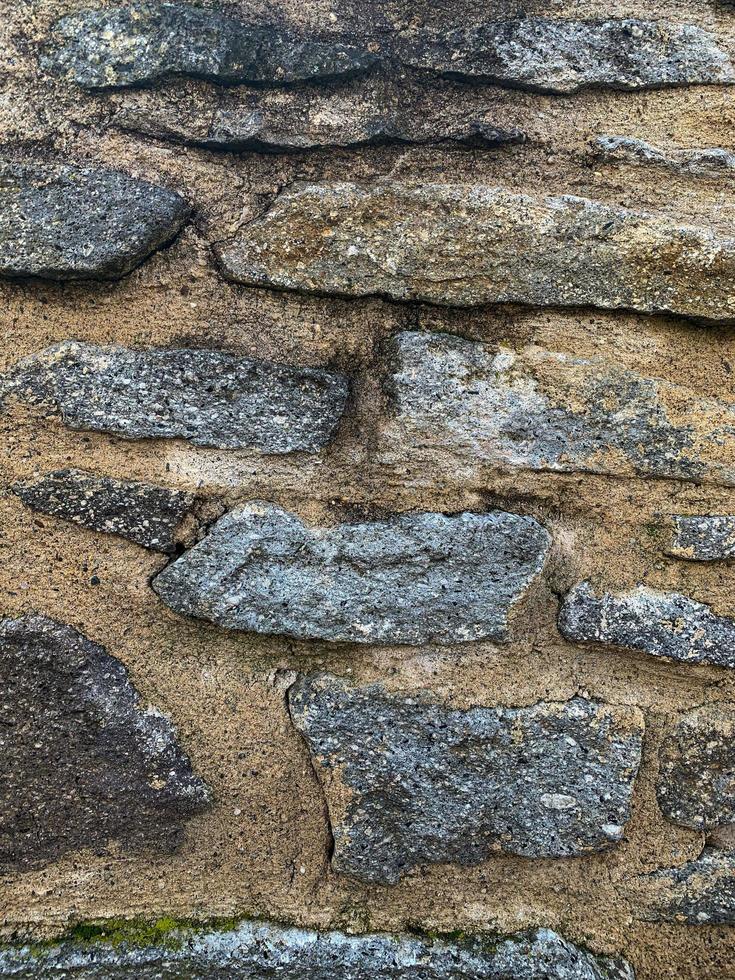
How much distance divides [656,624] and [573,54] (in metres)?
0.68

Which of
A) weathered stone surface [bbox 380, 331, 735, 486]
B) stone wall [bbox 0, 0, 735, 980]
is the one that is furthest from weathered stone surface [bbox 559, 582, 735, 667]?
weathered stone surface [bbox 380, 331, 735, 486]

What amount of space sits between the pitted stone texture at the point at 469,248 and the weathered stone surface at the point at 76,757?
20.0 inches

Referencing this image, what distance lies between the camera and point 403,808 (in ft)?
3.17

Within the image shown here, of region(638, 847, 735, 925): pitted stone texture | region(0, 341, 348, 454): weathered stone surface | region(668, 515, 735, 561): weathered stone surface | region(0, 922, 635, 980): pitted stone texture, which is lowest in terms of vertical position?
region(0, 922, 635, 980): pitted stone texture

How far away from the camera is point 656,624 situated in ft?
3.14

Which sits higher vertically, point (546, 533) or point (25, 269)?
point (25, 269)

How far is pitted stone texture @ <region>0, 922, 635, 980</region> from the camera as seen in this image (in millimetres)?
912

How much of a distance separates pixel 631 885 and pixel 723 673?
29 centimetres

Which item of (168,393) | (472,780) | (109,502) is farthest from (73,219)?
(472,780)

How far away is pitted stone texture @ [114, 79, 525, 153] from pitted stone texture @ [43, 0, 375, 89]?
0.02 metres

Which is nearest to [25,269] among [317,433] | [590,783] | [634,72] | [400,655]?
[317,433]

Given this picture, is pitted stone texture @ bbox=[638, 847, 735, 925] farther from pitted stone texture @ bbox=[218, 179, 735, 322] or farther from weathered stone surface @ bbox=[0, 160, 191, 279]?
weathered stone surface @ bbox=[0, 160, 191, 279]

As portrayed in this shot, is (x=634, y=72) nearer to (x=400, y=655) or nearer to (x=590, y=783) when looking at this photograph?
(x=400, y=655)

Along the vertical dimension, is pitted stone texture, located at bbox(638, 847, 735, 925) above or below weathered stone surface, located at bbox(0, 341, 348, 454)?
below
